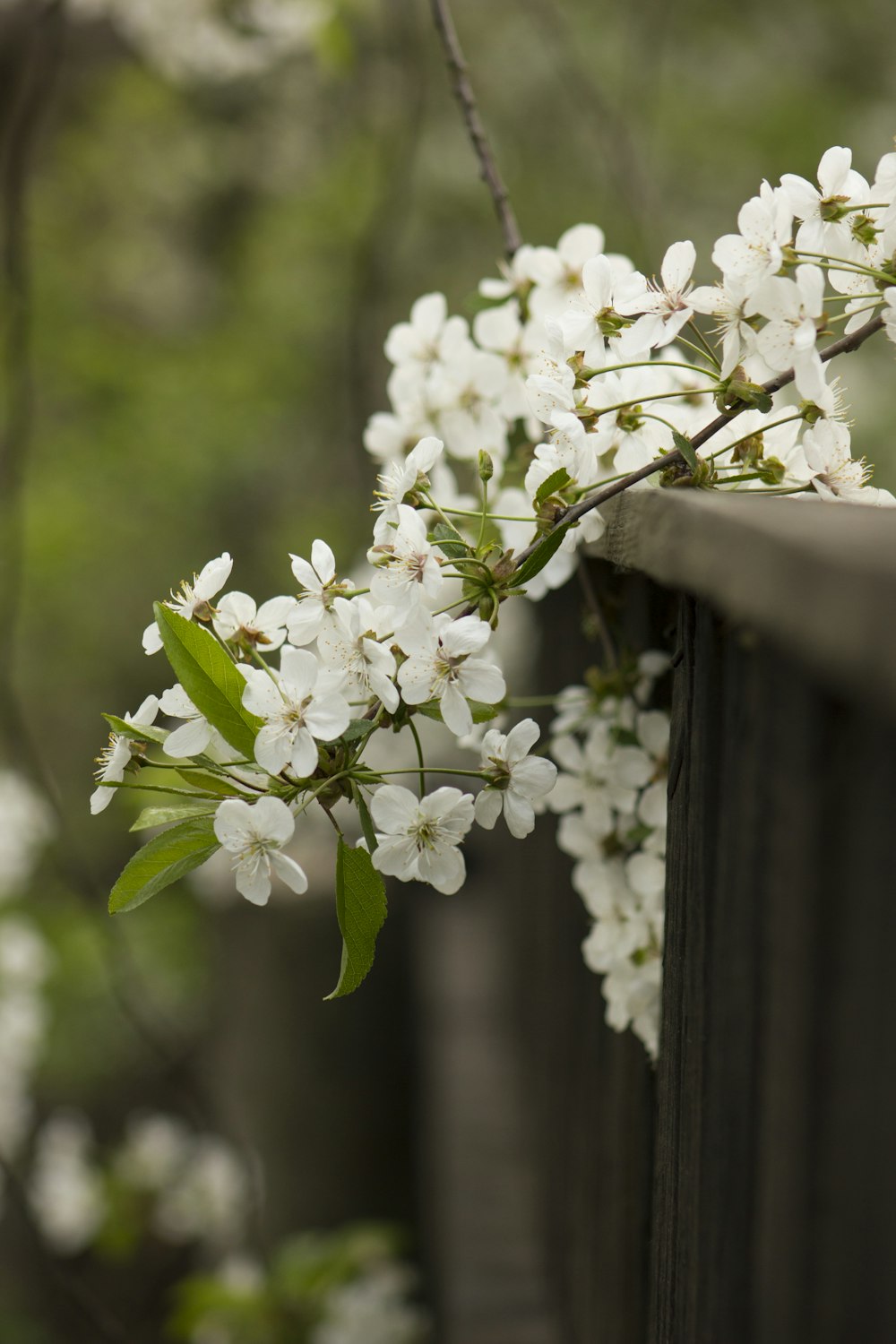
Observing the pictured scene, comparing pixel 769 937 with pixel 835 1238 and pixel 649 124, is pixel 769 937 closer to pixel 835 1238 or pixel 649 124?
pixel 835 1238

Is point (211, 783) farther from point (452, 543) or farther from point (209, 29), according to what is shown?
point (209, 29)

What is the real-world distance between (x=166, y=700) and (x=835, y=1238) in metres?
0.44

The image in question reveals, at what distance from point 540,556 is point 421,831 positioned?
6.6 inches

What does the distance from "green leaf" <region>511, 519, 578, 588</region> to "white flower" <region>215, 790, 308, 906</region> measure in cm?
19

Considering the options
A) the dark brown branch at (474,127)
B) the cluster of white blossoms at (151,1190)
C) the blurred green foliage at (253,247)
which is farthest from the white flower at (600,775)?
the blurred green foliage at (253,247)

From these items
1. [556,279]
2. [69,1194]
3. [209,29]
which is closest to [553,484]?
[556,279]

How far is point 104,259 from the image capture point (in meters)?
4.86

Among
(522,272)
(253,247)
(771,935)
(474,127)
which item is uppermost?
(253,247)

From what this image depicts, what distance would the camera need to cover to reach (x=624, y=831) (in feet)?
2.77

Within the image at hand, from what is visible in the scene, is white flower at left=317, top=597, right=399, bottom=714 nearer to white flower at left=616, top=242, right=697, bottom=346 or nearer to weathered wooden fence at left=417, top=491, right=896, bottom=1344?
weathered wooden fence at left=417, top=491, right=896, bottom=1344

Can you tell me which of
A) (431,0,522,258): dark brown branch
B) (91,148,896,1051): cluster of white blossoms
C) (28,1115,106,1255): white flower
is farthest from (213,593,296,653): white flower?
(28,1115,106,1255): white flower

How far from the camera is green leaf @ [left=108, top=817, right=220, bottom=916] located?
2.09 feet

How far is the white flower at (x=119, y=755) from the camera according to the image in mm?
667

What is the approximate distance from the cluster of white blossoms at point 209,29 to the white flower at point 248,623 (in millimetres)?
1612
